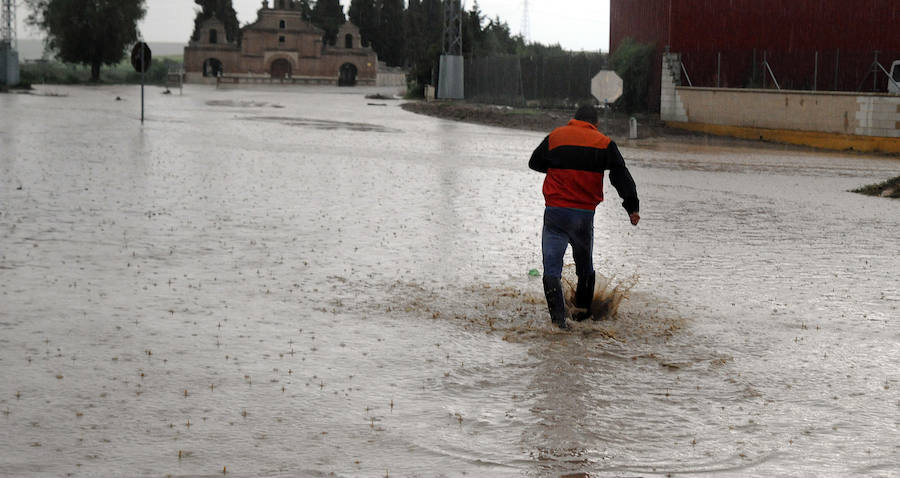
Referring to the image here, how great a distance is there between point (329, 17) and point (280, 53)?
784 inches

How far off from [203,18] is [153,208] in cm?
11519

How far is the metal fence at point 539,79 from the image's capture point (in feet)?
160

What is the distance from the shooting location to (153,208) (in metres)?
13.7

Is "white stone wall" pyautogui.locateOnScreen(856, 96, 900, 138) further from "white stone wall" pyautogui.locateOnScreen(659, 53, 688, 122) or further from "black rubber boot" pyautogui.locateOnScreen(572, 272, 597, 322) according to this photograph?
"black rubber boot" pyautogui.locateOnScreen(572, 272, 597, 322)

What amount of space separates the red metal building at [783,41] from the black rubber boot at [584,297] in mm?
28932

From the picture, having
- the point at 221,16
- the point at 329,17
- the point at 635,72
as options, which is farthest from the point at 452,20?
the point at 329,17

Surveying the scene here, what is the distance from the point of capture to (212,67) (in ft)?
395

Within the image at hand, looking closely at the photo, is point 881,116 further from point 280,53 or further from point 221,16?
point 221,16

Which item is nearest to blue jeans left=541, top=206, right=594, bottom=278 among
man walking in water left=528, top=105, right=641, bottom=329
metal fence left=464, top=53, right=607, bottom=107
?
man walking in water left=528, top=105, right=641, bottom=329

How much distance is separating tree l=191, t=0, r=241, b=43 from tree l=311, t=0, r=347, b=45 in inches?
439

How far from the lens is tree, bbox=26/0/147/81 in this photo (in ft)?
307

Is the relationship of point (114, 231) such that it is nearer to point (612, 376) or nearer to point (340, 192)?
point (340, 192)

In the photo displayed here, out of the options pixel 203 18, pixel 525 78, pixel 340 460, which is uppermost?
pixel 203 18

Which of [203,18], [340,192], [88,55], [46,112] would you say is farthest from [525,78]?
[203,18]
